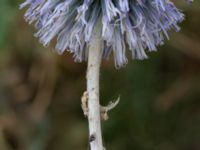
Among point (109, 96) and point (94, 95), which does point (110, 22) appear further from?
point (109, 96)

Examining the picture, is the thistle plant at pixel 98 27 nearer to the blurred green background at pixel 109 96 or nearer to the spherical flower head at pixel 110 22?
the spherical flower head at pixel 110 22

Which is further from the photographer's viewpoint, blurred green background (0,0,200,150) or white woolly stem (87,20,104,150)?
blurred green background (0,0,200,150)

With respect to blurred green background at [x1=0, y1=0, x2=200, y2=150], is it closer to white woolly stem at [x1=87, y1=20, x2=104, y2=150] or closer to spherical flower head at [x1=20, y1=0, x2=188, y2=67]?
spherical flower head at [x1=20, y1=0, x2=188, y2=67]

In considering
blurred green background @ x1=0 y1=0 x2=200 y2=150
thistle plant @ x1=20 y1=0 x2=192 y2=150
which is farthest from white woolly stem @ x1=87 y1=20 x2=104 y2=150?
blurred green background @ x1=0 y1=0 x2=200 y2=150

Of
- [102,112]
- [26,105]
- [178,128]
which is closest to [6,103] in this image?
[26,105]

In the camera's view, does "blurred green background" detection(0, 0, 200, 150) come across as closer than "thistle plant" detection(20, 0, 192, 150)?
No

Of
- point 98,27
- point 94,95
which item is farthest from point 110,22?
point 94,95

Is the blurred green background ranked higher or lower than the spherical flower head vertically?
lower
